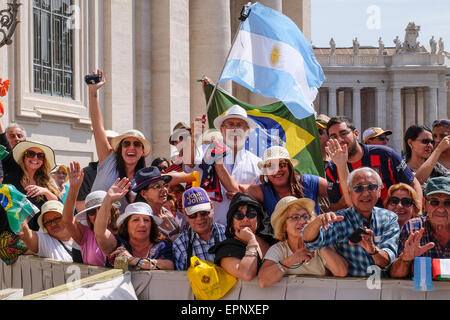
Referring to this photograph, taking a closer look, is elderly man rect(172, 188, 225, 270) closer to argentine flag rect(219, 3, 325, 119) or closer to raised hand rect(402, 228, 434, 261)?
raised hand rect(402, 228, 434, 261)

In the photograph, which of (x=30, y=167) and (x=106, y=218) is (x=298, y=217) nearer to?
(x=106, y=218)

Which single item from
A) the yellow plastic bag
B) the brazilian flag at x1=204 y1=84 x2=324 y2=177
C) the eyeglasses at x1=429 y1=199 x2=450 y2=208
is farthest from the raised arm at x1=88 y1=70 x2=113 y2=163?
the eyeglasses at x1=429 y1=199 x2=450 y2=208

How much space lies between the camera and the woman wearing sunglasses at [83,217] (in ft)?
18.9

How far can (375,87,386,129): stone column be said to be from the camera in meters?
69.8

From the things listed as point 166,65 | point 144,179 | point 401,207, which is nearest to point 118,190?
point 144,179

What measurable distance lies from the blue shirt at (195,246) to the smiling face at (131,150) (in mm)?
1494

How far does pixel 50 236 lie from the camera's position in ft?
20.2

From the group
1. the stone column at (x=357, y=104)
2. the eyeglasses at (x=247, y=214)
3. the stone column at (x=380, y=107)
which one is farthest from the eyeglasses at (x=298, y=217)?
the stone column at (x=380, y=107)

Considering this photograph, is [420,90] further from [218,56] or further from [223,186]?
[223,186]

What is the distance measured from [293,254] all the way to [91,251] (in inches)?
69.3

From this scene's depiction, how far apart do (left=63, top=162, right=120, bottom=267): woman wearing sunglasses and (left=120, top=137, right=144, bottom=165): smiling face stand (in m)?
0.91

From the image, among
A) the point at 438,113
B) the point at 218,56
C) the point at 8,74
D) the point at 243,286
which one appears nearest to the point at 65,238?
the point at 243,286

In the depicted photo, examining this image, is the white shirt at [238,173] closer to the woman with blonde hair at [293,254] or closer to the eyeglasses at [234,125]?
the eyeglasses at [234,125]
